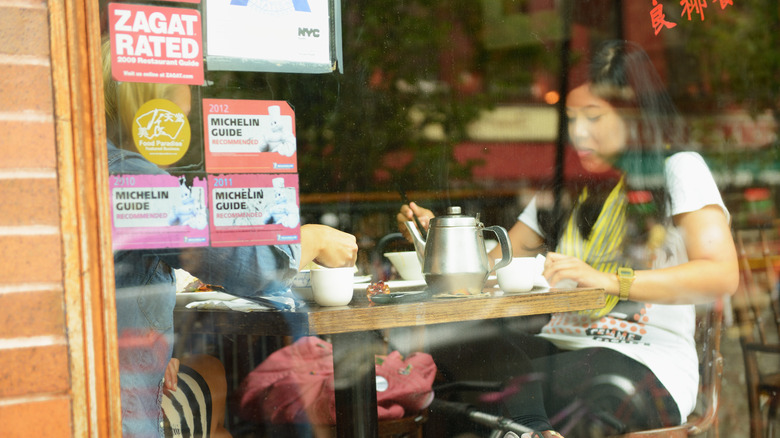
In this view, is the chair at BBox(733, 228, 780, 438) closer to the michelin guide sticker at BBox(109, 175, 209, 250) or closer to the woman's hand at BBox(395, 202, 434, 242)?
the woman's hand at BBox(395, 202, 434, 242)

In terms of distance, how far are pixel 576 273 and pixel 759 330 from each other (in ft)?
2.23

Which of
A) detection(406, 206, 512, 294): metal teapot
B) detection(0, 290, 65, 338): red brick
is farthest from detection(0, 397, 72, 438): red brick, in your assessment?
detection(406, 206, 512, 294): metal teapot

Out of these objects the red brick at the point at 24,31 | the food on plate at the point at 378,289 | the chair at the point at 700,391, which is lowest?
the chair at the point at 700,391

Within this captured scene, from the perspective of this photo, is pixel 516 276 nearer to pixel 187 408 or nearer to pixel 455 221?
pixel 455 221

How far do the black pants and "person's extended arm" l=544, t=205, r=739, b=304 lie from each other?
0.62ft

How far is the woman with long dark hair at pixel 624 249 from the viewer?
5.44ft

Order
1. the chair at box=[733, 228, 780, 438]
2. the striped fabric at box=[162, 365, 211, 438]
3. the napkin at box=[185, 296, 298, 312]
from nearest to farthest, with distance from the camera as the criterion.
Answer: the napkin at box=[185, 296, 298, 312] < the striped fabric at box=[162, 365, 211, 438] < the chair at box=[733, 228, 780, 438]

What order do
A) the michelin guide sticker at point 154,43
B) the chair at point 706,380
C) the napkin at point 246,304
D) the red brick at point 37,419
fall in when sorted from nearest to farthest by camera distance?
1. the red brick at point 37,419
2. the michelin guide sticker at point 154,43
3. the napkin at point 246,304
4. the chair at point 706,380

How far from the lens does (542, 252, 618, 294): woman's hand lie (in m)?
1.62

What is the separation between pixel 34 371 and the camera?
0.99m

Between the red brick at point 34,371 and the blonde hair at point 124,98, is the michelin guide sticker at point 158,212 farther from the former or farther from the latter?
the red brick at point 34,371

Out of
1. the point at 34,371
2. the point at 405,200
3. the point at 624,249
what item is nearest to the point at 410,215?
the point at 405,200

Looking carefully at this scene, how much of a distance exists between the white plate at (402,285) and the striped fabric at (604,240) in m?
0.43

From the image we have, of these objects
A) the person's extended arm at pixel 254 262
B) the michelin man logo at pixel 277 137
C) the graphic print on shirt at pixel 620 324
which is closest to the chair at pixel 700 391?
the graphic print on shirt at pixel 620 324
